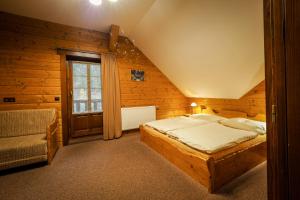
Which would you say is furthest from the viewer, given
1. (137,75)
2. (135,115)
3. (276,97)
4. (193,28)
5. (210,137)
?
(137,75)

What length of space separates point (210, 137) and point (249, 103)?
6.23 ft

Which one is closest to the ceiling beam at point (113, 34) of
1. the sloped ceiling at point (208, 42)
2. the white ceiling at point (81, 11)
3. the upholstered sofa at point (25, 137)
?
the white ceiling at point (81, 11)

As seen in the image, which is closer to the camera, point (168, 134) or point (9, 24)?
point (168, 134)

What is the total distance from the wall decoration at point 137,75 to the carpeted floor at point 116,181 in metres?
2.18

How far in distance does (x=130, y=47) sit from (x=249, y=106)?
3.32 meters

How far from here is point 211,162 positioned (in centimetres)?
155

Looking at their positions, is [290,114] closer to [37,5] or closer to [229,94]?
[229,94]

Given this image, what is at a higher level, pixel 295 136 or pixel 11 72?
pixel 11 72

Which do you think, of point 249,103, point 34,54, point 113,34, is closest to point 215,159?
point 249,103

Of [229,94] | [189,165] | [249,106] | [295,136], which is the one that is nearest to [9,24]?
[189,165]

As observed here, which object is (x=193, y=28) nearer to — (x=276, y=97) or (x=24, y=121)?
(x=276, y=97)

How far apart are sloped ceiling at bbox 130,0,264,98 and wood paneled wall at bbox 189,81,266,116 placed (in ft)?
0.58

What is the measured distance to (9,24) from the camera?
8.80 feet

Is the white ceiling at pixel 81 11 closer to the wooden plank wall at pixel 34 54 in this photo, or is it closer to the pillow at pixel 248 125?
the wooden plank wall at pixel 34 54
